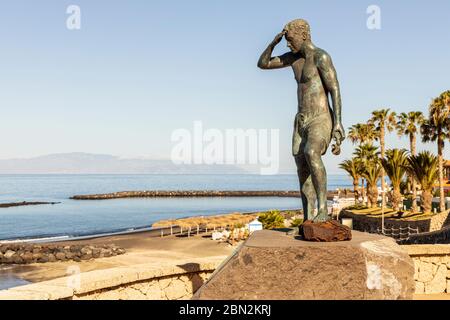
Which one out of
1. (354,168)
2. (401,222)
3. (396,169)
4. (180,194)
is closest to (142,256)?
(401,222)

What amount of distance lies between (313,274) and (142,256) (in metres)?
Answer: 23.8

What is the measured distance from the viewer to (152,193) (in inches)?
5143

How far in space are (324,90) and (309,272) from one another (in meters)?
2.55

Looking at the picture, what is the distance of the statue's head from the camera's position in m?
6.25

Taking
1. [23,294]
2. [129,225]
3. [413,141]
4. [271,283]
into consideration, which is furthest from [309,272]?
[129,225]

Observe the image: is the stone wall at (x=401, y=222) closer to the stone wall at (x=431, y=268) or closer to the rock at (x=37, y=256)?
the stone wall at (x=431, y=268)

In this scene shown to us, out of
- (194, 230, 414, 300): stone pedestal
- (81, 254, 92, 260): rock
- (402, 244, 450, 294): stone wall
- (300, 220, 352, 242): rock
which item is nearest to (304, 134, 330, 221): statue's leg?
(300, 220, 352, 242): rock

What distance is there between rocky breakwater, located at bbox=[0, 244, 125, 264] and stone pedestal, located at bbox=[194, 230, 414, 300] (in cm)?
2441

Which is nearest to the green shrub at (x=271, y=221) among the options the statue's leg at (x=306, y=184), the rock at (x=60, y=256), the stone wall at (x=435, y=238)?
the stone wall at (x=435, y=238)

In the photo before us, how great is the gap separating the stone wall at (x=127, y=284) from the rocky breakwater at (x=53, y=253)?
2276 cm

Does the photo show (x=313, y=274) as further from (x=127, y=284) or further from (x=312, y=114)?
(x=127, y=284)

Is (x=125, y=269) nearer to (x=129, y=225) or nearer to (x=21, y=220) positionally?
(x=129, y=225)

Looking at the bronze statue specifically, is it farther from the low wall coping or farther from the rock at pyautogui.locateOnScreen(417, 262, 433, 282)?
the rock at pyautogui.locateOnScreen(417, 262, 433, 282)

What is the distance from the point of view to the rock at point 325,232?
209 inches
